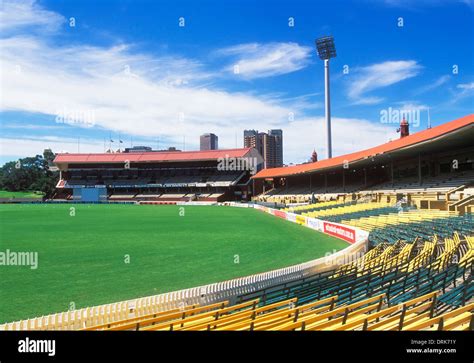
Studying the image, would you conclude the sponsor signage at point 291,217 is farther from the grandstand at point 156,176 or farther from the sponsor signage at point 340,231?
the grandstand at point 156,176

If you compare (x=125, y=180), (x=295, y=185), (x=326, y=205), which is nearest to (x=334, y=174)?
(x=295, y=185)

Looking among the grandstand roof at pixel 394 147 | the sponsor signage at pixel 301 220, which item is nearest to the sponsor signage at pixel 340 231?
the sponsor signage at pixel 301 220

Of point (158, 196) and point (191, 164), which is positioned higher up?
point (191, 164)

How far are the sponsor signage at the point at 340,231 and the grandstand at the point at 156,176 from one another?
5572 centimetres

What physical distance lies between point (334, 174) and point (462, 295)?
5391 centimetres

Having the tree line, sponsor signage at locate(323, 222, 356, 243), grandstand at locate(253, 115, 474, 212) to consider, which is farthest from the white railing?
the tree line

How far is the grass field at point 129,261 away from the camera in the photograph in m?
10.7

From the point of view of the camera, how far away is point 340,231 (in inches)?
901

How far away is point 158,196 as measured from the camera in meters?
86.2
